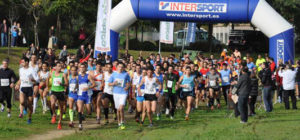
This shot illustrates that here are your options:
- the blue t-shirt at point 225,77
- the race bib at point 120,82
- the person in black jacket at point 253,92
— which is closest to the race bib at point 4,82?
the race bib at point 120,82

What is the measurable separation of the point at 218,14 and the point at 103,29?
19.9 ft

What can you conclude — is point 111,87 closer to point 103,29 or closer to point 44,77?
point 44,77

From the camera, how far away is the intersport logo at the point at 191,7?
26453 millimetres

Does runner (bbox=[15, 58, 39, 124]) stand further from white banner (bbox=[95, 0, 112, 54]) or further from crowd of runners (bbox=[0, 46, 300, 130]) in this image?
white banner (bbox=[95, 0, 112, 54])

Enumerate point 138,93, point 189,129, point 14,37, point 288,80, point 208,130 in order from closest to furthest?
point 208,130 → point 189,129 → point 138,93 → point 288,80 → point 14,37

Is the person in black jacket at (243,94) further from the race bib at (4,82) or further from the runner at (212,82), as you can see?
the race bib at (4,82)

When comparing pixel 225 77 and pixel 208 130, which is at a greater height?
pixel 225 77

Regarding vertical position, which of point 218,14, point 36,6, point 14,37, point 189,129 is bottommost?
point 189,129

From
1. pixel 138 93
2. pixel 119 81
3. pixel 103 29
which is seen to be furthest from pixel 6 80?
pixel 103 29

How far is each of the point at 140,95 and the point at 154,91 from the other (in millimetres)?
431

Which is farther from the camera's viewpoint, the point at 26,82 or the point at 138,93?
the point at 26,82

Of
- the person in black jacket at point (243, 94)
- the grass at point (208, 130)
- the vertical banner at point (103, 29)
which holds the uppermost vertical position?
the vertical banner at point (103, 29)

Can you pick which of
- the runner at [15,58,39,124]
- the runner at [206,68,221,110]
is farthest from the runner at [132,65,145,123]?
the runner at [206,68,221,110]

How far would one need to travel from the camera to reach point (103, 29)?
2294cm
